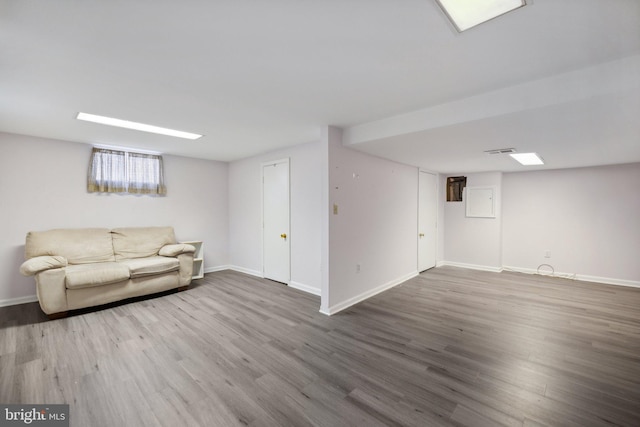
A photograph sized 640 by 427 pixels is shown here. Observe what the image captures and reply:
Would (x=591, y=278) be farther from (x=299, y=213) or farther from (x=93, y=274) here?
(x=93, y=274)

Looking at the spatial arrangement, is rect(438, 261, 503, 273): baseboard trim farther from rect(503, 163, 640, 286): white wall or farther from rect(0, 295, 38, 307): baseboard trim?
rect(0, 295, 38, 307): baseboard trim

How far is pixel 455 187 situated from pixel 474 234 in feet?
3.89

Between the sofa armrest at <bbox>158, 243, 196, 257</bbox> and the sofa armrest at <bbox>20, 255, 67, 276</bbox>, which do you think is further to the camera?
the sofa armrest at <bbox>158, 243, 196, 257</bbox>

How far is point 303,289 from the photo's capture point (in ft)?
14.4

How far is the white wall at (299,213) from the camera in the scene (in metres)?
4.23

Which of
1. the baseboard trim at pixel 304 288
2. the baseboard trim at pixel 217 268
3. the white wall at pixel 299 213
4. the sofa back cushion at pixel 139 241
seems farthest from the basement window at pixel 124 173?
the baseboard trim at pixel 304 288

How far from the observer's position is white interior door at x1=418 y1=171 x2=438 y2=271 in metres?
5.59

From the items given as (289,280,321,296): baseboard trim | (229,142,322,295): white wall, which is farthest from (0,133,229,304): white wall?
(289,280,321,296): baseboard trim

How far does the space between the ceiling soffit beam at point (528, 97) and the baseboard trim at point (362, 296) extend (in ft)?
7.36

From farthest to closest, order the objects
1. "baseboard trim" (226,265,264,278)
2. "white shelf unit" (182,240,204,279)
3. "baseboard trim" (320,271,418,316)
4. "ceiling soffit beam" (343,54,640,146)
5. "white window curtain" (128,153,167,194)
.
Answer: "baseboard trim" (226,265,264,278), "white shelf unit" (182,240,204,279), "white window curtain" (128,153,167,194), "baseboard trim" (320,271,418,316), "ceiling soffit beam" (343,54,640,146)

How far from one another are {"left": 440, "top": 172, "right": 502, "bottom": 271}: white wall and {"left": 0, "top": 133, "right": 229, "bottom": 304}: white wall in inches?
230

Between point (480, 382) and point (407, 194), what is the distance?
3506 millimetres

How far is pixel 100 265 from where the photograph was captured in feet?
12.5

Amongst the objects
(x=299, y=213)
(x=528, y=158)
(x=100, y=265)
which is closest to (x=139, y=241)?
(x=100, y=265)
